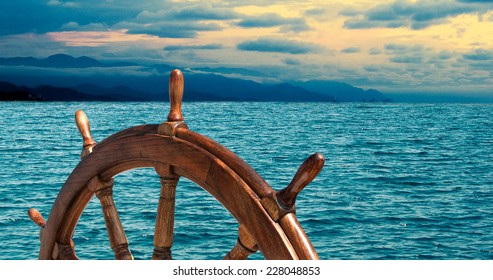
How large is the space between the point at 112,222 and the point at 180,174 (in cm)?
42

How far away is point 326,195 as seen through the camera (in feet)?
95.3

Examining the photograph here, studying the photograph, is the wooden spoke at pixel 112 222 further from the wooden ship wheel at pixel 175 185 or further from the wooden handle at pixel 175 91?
the wooden handle at pixel 175 91

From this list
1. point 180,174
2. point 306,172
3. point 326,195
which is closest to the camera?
point 306,172

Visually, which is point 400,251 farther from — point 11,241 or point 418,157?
point 418,157

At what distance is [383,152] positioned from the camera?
149 ft

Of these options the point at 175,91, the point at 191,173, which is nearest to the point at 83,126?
the point at 175,91

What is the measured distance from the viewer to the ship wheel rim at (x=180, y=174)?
1586mm

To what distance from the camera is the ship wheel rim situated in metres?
1.59

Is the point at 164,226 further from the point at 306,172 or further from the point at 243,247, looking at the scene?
the point at 306,172

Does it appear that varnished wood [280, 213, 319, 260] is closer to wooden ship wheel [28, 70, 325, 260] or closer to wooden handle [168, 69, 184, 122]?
wooden ship wheel [28, 70, 325, 260]

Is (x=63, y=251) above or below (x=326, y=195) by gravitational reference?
above

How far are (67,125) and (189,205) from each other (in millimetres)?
36875
